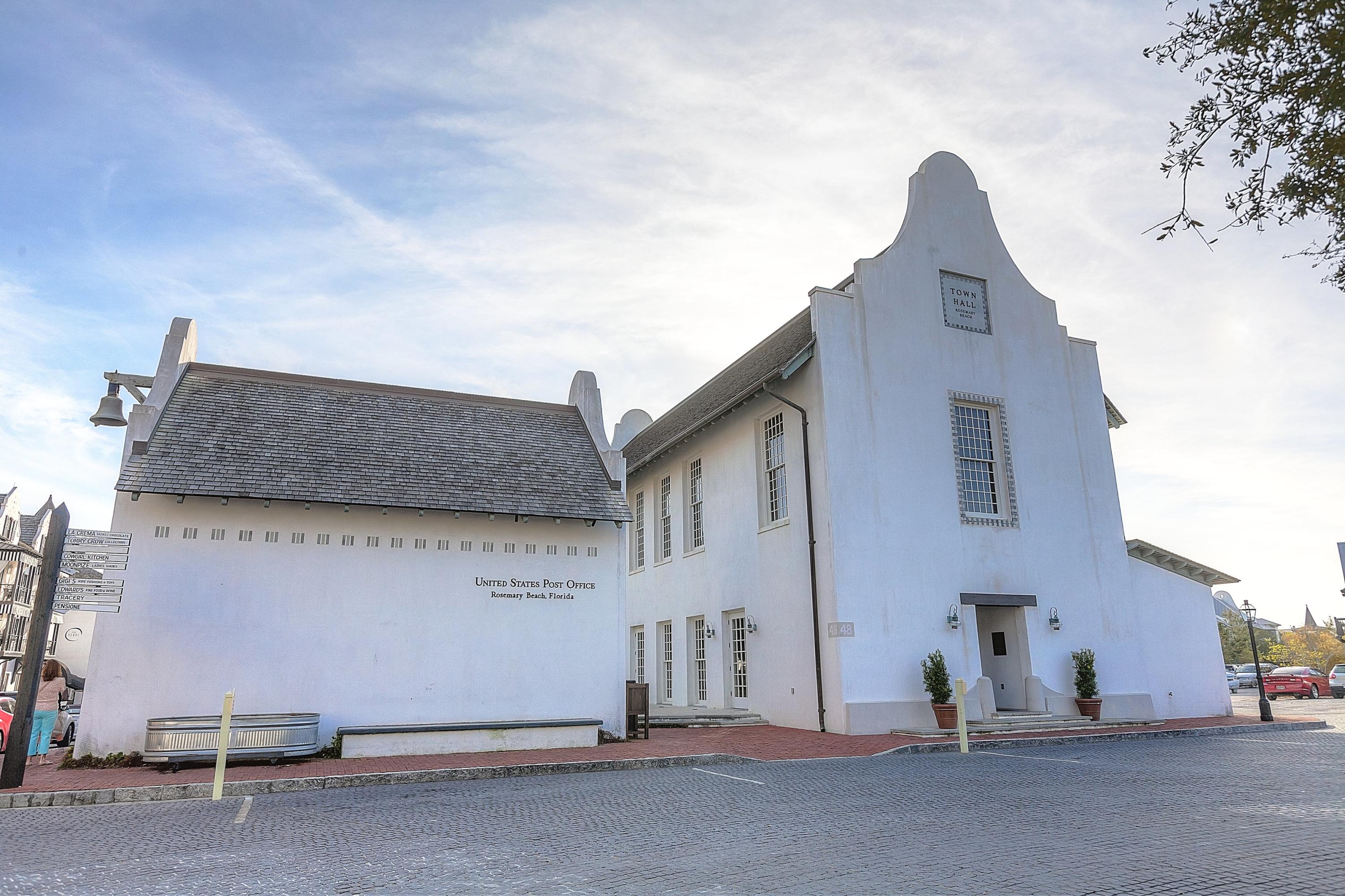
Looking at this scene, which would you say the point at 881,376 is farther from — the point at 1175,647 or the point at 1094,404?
the point at 1175,647

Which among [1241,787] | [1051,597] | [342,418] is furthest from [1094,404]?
[342,418]

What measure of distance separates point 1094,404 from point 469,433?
16.1 metres

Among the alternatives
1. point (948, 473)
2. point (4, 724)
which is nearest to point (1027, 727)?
point (948, 473)

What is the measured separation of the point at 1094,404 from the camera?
22.5 m

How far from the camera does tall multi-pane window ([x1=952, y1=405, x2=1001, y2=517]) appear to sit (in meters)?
20.4

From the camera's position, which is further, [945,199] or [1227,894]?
[945,199]

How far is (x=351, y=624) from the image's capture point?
15125mm

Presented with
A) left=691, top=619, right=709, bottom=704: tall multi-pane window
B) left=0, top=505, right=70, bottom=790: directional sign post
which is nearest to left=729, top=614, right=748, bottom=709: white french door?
left=691, top=619, right=709, bottom=704: tall multi-pane window

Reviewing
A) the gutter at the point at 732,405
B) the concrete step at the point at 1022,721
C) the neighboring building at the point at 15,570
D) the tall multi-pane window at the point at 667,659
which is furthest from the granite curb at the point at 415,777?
the neighboring building at the point at 15,570

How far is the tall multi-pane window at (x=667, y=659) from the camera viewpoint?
25906 millimetres

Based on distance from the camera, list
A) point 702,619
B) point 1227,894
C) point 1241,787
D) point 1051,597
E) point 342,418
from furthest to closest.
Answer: point 702,619
point 1051,597
point 342,418
point 1241,787
point 1227,894

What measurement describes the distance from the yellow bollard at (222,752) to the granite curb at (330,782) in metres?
0.21

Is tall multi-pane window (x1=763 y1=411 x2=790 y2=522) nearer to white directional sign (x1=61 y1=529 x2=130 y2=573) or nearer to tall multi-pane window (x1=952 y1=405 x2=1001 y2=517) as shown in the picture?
tall multi-pane window (x1=952 y1=405 x2=1001 y2=517)

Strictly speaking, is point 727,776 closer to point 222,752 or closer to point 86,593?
point 222,752
